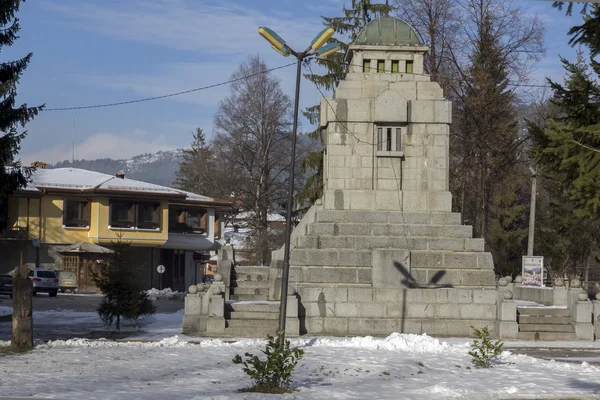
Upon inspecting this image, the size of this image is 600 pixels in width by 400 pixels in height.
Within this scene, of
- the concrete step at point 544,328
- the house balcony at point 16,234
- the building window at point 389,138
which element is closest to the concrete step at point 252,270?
the building window at point 389,138

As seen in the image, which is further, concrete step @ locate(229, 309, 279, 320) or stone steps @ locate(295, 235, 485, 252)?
stone steps @ locate(295, 235, 485, 252)

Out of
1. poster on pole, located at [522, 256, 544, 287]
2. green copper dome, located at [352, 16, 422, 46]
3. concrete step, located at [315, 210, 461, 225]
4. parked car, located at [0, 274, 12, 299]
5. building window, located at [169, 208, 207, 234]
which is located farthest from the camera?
building window, located at [169, 208, 207, 234]

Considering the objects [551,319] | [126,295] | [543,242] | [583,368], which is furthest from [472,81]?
[583,368]

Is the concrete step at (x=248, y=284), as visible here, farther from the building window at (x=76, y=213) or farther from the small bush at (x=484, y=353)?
the building window at (x=76, y=213)

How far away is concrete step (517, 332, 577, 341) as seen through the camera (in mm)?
25109

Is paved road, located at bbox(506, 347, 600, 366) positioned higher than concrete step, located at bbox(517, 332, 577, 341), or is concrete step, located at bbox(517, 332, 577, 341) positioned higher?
concrete step, located at bbox(517, 332, 577, 341)

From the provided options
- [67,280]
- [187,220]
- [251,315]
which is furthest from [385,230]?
[187,220]

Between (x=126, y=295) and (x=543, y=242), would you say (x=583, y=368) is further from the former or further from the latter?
(x=543, y=242)

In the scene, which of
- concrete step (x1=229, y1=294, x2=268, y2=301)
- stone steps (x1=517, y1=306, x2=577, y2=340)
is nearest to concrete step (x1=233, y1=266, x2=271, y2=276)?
concrete step (x1=229, y1=294, x2=268, y2=301)

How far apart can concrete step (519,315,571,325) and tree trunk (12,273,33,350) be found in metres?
13.5

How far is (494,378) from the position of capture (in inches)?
660

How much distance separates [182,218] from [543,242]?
26.7 meters

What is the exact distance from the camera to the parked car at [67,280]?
5869 centimetres

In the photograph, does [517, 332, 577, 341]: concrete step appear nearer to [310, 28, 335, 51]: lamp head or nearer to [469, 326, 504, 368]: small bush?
[469, 326, 504, 368]: small bush
